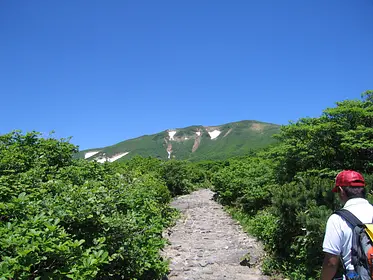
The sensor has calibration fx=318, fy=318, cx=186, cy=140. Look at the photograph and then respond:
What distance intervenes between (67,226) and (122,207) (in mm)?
1734

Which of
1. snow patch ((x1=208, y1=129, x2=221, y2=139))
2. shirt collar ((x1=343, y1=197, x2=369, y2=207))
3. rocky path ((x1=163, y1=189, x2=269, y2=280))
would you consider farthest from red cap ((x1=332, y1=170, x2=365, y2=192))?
snow patch ((x1=208, y1=129, x2=221, y2=139))

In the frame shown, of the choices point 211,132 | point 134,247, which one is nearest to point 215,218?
point 134,247

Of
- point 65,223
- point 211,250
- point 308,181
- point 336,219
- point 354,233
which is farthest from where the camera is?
point 211,250

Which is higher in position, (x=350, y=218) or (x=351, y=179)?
(x=351, y=179)

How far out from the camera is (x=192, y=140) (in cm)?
16725

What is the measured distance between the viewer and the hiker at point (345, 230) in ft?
9.29

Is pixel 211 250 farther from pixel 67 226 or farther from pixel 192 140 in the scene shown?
pixel 192 140

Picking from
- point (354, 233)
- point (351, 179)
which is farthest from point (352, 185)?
point (354, 233)

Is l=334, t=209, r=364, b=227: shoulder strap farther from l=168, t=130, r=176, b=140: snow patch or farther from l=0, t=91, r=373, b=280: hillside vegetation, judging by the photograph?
l=168, t=130, r=176, b=140: snow patch

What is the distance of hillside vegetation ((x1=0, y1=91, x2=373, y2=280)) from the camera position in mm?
3066

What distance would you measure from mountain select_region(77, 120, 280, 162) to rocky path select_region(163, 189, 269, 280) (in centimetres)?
11846

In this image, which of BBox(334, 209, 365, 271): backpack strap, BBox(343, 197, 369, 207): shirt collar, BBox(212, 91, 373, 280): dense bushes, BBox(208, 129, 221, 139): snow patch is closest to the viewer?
BBox(334, 209, 365, 271): backpack strap

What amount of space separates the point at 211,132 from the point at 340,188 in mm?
171704

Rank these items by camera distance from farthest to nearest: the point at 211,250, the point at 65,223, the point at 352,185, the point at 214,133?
1. the point at 214,133
2. the point at 211,250
3. the point at 65,223
4. the point at 352,185
